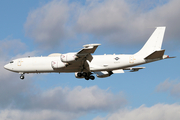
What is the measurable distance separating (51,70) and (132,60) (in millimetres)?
13436

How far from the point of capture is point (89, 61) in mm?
46312

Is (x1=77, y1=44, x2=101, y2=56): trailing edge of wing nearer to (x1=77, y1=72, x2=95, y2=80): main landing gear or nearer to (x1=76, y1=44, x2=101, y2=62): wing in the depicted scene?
(x1=76, y1=44, x2=101, y2=62): wing

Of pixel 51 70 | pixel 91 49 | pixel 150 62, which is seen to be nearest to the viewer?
pixel 91 49

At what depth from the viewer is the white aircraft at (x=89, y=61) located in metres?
43.9

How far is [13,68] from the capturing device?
5259 centimetres

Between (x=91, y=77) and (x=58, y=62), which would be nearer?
(x=58, y=62)

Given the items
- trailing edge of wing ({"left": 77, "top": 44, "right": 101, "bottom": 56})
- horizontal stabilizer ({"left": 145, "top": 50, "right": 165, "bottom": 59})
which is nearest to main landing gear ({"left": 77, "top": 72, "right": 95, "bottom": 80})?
trailing edge of wing ({"left": 77, "top": 44, "right": 101, "bottom": 56})

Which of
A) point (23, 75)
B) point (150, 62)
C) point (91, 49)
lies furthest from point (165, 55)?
point (23, 75)

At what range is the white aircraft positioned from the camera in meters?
43.9

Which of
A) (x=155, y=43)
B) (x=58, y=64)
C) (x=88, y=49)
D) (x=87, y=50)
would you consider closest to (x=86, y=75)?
(x=58, y=64)

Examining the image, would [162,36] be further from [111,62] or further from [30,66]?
[30,66]

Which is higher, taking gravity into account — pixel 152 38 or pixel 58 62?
pixel 152 38

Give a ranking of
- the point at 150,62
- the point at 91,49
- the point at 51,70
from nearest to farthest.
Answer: the point at 91,49 → the point at 150,62 → the point at 51,70

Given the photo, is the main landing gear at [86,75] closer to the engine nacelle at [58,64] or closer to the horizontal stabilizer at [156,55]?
the engine nacelle at [58,64]
